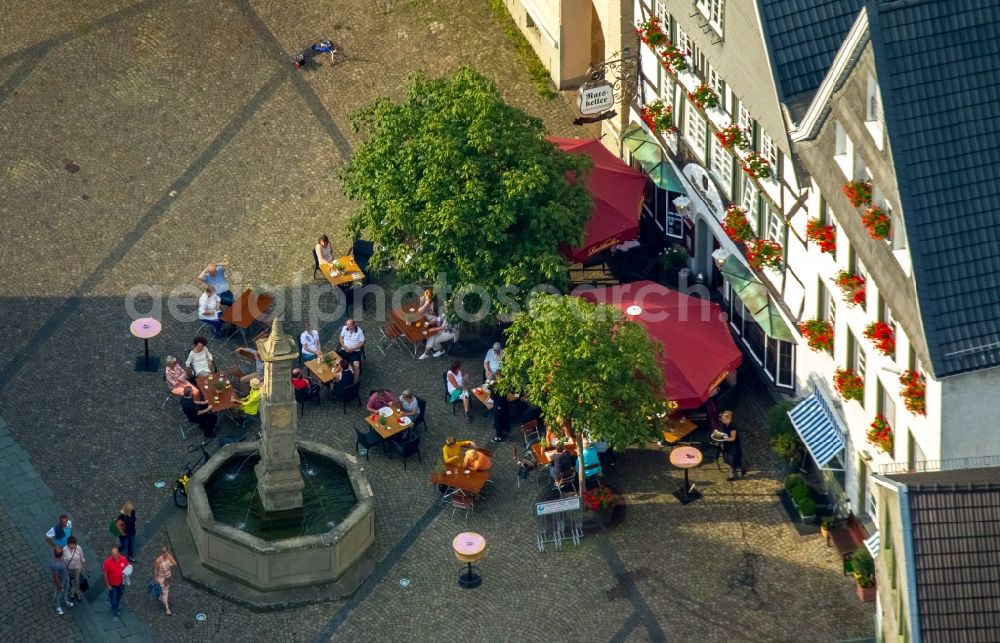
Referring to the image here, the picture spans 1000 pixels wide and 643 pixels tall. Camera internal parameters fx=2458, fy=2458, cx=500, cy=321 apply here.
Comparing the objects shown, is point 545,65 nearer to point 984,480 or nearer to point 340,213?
point 340,213

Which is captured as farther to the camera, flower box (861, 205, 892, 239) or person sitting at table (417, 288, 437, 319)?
person sitting at table (417, 288, 437, 319)

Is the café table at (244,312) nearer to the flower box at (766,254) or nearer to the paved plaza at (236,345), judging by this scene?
the paved plaza at (236,345)

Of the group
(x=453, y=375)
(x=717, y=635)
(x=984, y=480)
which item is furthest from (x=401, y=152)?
(x=984, y=480)

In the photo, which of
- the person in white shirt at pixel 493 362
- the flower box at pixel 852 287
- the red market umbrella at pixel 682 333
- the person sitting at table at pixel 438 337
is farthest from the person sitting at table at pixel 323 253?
the flower box at pixel 852 287

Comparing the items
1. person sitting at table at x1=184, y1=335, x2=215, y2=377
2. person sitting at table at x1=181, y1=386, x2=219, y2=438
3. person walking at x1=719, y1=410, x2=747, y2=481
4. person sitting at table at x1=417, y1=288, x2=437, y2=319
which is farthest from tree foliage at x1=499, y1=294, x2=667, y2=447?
person sitting at table at x1=184, y1=335, x2=215, y2=377

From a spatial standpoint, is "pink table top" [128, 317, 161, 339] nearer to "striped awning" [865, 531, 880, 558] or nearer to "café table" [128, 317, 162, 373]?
"café table" [128, 317, 162, 373]
